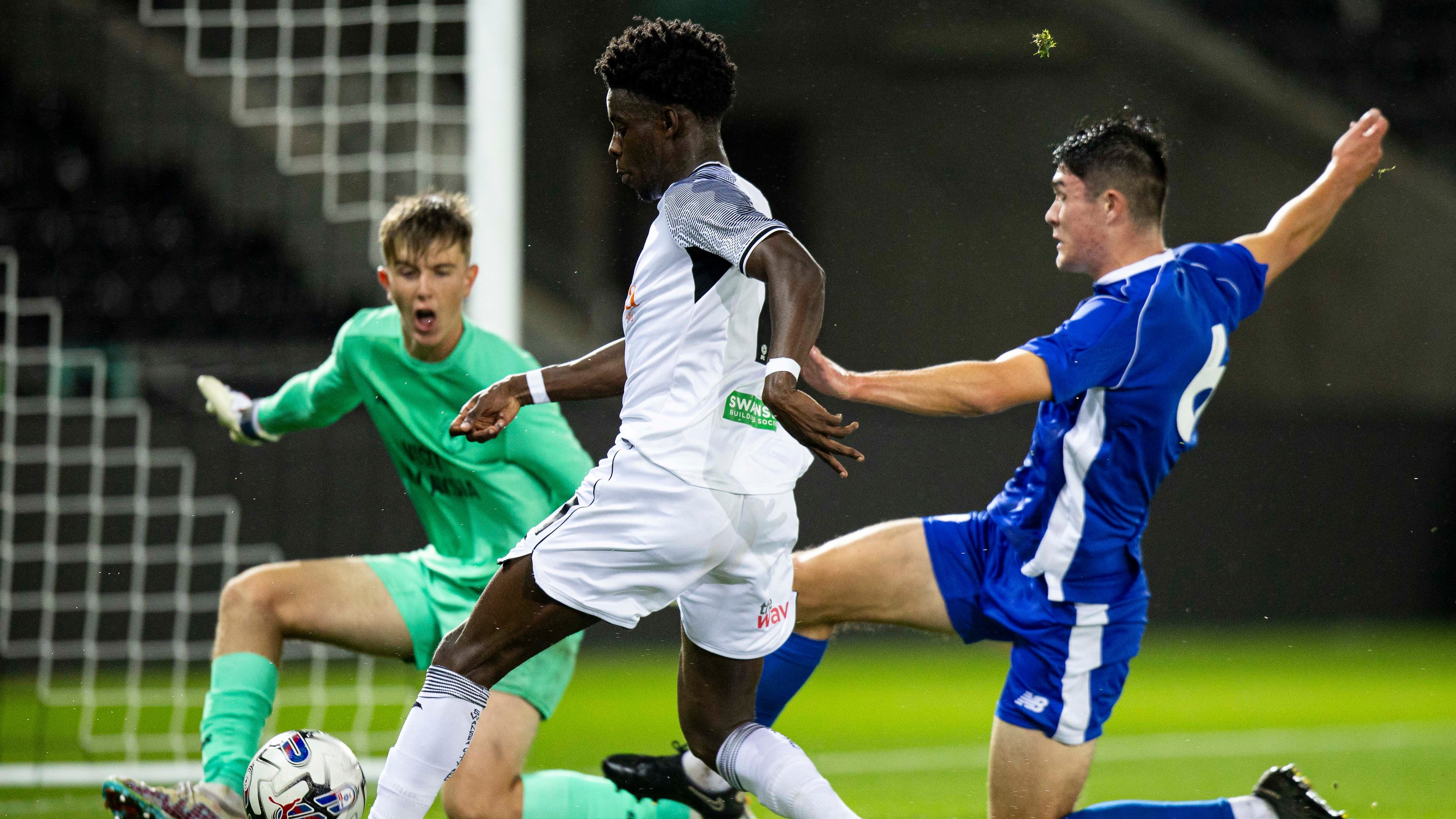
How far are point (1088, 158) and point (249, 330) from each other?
7.62m

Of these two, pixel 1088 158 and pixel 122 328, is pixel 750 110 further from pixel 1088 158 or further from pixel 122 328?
pixel 1088 158

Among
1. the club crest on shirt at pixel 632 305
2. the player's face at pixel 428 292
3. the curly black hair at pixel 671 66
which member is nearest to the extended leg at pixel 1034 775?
the club crest on shirt at pixel 632 305

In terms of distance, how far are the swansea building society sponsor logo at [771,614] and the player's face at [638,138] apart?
2.95ft

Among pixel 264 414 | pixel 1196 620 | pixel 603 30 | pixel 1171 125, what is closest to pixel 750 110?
pixel 603 30

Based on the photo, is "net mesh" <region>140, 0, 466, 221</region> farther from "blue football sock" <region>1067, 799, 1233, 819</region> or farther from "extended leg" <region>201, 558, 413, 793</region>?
"blue football sock" <region>1067, 799, 1233, 819</region>

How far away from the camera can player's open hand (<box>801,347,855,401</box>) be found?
2.76m

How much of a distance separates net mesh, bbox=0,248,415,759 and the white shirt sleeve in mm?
4597

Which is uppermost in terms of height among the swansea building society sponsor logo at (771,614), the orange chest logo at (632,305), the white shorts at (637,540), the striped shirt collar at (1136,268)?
the striped shirt collar at (1136,268)

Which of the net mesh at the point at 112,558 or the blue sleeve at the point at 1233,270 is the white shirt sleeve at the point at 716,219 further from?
the net mesh at the point at 112,558

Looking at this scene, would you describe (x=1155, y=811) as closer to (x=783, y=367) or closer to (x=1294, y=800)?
(x=1294, y=800)

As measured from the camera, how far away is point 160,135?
37.1ft

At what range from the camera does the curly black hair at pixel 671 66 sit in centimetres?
285

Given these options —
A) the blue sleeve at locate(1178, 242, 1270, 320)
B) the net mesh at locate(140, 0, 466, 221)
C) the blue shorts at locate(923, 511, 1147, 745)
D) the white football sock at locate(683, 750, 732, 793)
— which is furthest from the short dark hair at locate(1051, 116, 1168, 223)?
the net mesh at locate(140, 0, 466, 221)

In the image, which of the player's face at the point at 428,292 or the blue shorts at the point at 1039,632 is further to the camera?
the player's face at the point at 428,292
